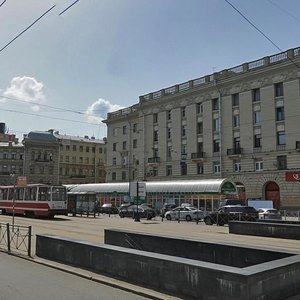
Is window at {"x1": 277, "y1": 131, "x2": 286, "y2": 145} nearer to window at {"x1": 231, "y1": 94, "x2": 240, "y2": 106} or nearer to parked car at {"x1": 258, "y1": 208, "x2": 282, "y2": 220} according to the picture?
window at {"x1": 231, "y1": 94, "x2": 240, "y2": 106}

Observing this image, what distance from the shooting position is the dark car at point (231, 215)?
33.6 m

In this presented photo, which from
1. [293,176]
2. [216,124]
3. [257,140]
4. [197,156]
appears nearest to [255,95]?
[257,140]

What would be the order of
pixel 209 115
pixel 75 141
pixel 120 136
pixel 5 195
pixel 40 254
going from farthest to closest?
pixel 75 141 < pixel 120 136 < pixel 209 115 < pixel 5 195 < pixel 40 254

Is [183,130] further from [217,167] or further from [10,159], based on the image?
[10,159]

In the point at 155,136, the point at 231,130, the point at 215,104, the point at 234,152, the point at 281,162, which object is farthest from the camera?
the point at 155,136

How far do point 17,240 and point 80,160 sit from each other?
10394 centimetres

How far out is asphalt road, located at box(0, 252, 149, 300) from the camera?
25.4ft

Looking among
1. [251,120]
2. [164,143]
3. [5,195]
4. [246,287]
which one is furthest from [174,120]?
[246,287]

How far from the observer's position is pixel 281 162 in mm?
54594

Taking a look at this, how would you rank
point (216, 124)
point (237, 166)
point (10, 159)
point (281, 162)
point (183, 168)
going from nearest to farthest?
point (281, 162) < point (237, 166) < point (216, 124) < point (183, 168) < point (10, 159)

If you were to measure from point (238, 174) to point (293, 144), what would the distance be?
30.5ft

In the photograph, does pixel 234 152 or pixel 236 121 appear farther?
pixel 236 121

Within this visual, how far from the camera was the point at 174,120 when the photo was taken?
70.5 metres

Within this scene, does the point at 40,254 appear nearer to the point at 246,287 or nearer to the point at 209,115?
the point at 246,287
